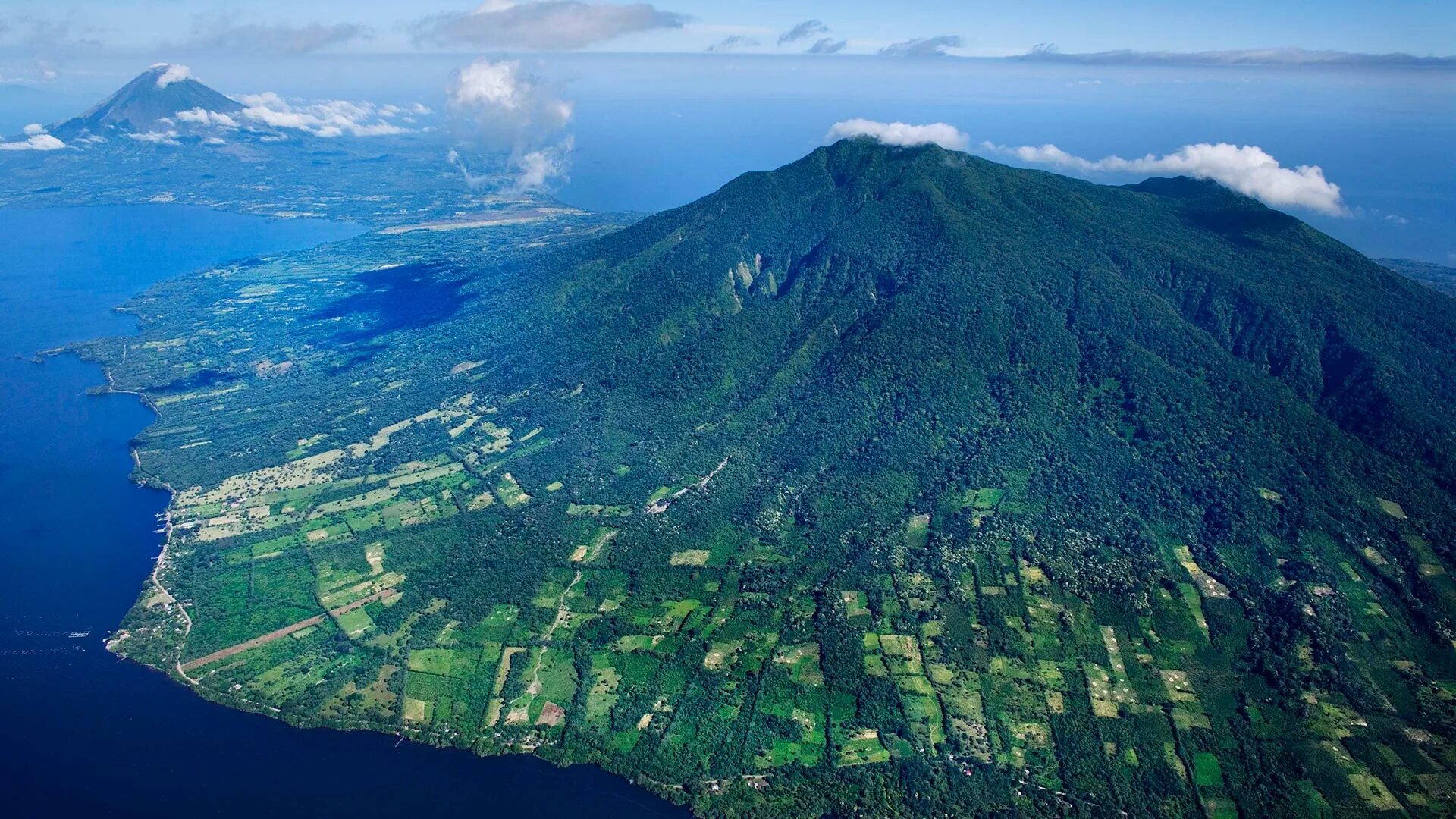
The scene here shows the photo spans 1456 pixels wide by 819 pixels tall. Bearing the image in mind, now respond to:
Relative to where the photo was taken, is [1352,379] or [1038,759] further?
[1352,379]

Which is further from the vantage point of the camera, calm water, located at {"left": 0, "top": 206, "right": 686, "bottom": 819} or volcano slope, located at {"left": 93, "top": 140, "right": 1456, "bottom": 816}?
volcano slope, located at {"left": 93, "top": 140, "right": 1456, "bottom": 816}

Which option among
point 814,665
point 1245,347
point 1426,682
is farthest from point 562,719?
point 1245,347

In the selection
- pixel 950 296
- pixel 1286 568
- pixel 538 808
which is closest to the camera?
pixel 538 808

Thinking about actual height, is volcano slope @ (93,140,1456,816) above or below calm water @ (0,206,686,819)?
above

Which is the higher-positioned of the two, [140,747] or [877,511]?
[877,511]

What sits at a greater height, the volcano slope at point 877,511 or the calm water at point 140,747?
the volcano slope at point 877,511

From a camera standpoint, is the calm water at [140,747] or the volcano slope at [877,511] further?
the volcano slope at [877,511]

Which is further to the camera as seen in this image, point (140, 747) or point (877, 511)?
point (877, 511)

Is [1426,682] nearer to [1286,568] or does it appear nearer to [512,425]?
[1286,568]
